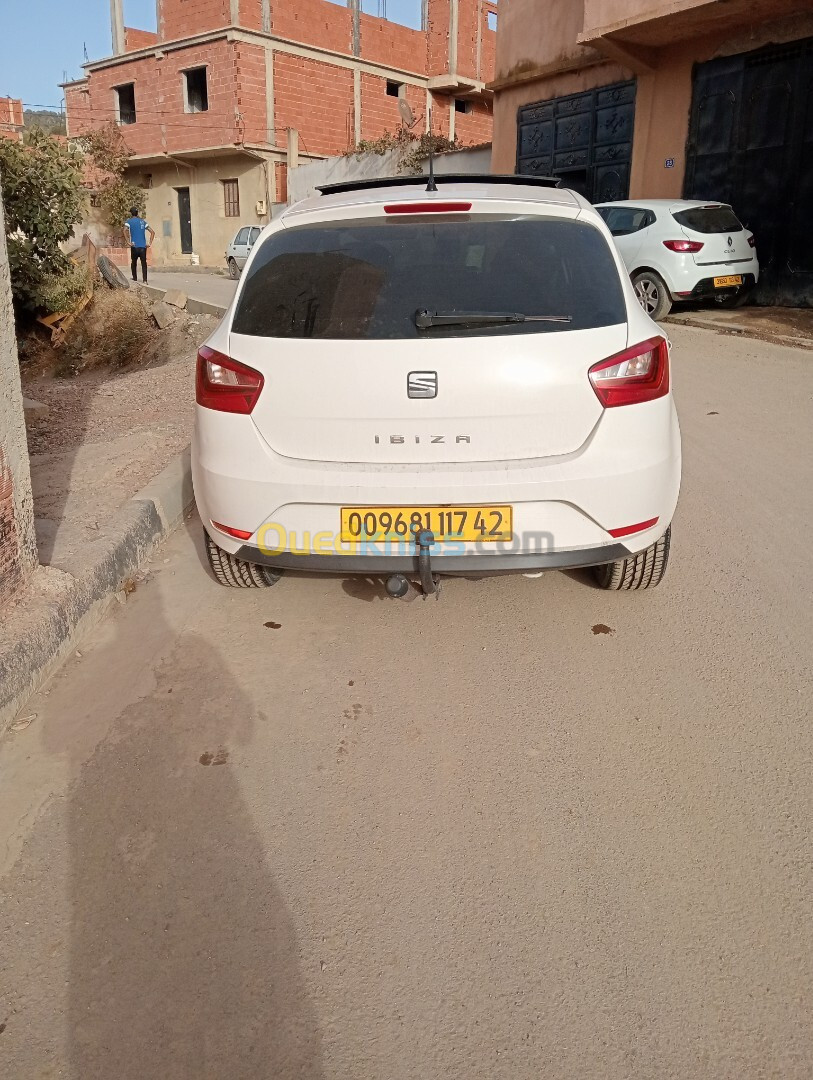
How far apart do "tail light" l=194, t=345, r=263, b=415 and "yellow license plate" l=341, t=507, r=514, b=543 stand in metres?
0.59

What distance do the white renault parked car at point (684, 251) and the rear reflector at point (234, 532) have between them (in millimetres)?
10637

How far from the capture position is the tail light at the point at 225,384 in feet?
10.6

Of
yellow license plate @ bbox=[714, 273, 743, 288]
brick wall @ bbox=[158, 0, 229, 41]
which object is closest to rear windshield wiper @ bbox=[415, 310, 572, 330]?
yellow license plate @ bbox=[714, 273, 743, 288]

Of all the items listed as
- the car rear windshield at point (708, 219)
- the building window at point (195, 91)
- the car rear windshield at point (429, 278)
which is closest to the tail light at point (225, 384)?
the car rear windshield at point (429, 278)

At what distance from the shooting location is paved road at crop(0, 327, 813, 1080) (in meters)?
1.87

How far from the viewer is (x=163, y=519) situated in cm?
487

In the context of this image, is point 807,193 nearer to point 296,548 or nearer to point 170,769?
point 296,548

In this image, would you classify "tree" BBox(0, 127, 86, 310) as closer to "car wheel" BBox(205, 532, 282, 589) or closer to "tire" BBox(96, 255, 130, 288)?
"tire" BBox(96, 255, 130, 288)

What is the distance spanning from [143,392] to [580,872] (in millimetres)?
7629

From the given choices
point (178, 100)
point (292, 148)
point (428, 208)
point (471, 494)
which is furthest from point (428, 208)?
point (178, 100)

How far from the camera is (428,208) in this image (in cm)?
334

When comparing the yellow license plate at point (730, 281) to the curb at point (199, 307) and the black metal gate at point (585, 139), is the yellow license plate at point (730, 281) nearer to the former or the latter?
the black metal gate at point (585, 139)

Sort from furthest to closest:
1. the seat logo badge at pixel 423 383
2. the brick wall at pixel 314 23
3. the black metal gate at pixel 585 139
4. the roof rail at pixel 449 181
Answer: the brick wall at pixel 314 23 → the black metal gate at pixel 585 139 → the roof rail at pixel 449 181 → the seat logo badge at pixel 423 383

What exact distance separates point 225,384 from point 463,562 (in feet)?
3.68
